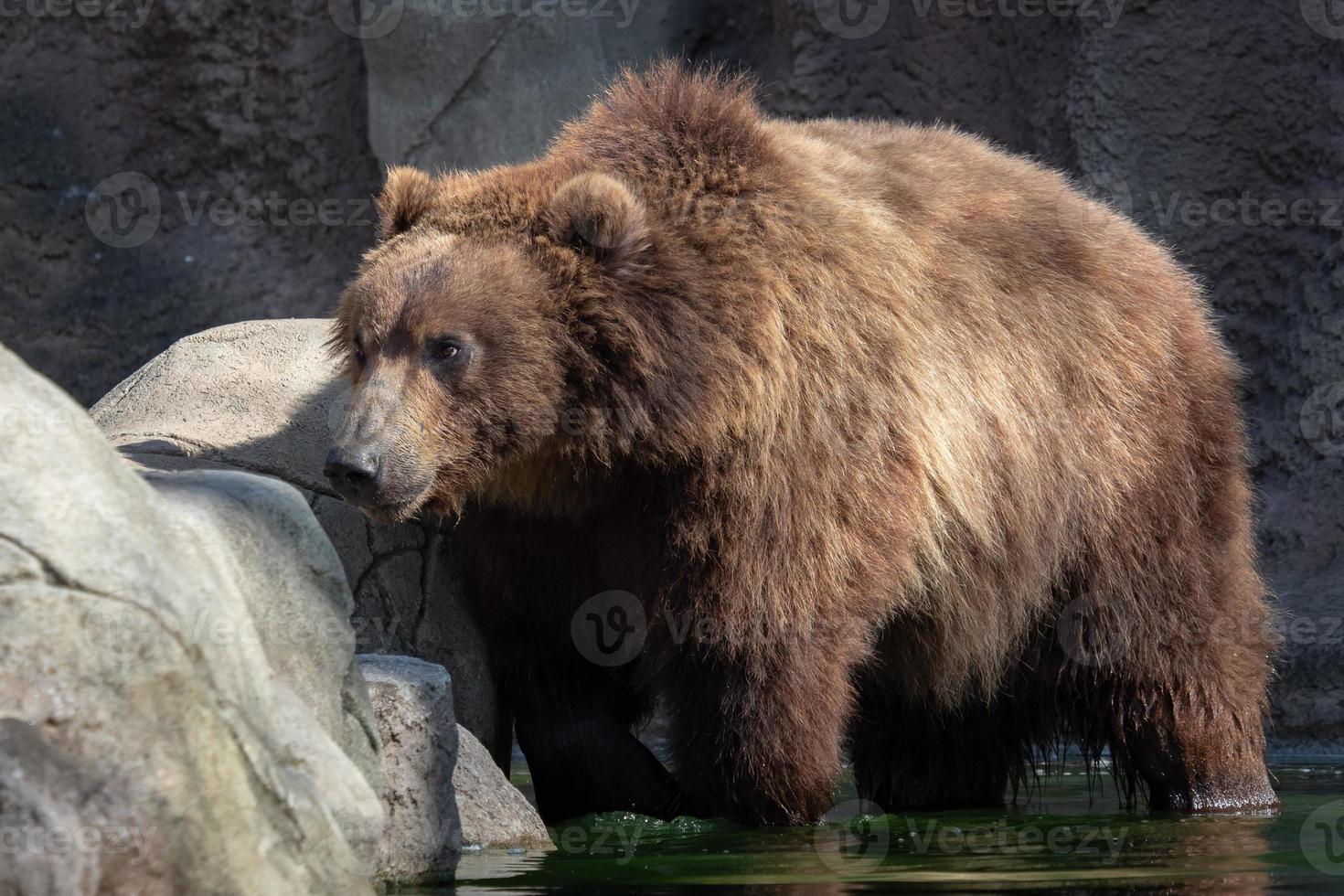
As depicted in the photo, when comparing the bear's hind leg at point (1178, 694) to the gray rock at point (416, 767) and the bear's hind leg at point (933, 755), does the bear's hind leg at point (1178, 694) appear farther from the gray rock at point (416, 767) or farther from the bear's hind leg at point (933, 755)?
the gray rock at point (416, 767)

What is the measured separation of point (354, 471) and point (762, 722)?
4.81 feet

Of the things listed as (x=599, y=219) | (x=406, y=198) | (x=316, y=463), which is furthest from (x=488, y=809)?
(x=406, y=198)

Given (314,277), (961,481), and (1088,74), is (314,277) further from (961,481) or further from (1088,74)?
(961,481)

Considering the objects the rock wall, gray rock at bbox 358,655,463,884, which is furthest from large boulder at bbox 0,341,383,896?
the rock wall

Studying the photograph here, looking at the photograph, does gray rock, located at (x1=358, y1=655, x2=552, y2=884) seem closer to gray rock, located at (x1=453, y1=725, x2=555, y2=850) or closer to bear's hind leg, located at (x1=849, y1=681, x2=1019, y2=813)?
gray rock, located at (x1=453, y1=725, x2=555, y2=850)

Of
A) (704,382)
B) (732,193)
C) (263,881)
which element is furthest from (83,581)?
(732,193)

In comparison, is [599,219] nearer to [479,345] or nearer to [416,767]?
[479,345]

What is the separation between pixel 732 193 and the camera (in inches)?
224

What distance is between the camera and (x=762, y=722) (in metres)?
A: 5.47

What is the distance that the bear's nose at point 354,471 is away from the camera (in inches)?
201

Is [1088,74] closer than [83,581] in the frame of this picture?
No

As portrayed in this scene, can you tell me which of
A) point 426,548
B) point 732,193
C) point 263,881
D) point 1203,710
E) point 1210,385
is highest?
point 732,193

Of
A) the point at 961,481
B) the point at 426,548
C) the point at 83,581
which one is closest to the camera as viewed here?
the point at 83,581

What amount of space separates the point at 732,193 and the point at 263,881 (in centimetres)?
295
